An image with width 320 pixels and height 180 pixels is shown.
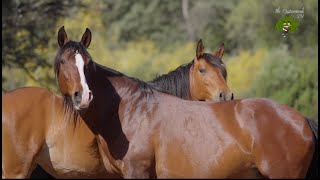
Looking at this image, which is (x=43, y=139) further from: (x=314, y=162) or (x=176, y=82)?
(x=314, y=162)

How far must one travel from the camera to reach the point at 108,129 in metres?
5.49

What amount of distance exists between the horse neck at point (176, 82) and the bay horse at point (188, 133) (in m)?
0.88

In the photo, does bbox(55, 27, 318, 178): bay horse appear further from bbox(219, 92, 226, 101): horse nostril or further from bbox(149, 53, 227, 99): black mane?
bbox(219, 92, 226, 101): horse nostril

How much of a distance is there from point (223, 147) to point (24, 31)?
915cm

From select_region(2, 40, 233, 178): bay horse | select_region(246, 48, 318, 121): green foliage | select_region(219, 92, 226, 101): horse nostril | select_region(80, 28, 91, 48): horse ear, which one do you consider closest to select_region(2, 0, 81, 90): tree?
select_region(246, 48, 318, 121): green foliage

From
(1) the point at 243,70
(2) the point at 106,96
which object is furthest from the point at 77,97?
(1) the point at 243,70

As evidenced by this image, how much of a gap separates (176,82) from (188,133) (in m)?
1.33

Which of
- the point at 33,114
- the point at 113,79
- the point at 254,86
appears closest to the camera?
the point at 113,79

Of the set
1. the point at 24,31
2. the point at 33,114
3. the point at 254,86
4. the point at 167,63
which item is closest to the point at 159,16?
the point at 167,63

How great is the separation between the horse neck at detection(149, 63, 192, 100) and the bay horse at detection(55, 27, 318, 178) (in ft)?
2.88

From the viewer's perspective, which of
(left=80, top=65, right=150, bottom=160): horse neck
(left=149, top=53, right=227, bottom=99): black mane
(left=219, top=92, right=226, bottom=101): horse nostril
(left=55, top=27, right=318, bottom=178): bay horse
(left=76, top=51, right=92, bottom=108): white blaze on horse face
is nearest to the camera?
(left=76, top=51, right=92, bottom=108): white blaze on horse face

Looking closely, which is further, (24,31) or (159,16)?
(159,16)

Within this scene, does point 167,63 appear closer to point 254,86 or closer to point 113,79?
point 254,86

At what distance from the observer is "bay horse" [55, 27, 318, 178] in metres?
5.16
